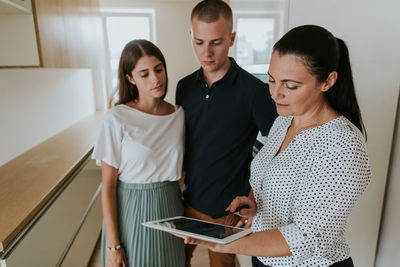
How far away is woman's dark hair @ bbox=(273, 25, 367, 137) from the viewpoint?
679mm

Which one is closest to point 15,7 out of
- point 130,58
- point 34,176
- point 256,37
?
point 130,58

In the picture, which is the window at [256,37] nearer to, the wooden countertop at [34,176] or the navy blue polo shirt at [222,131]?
the navy blue polo shirt at [222,131]

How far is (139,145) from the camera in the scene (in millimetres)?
1094

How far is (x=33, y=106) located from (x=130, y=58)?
1.42m

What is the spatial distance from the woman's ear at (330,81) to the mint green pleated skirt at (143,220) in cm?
75

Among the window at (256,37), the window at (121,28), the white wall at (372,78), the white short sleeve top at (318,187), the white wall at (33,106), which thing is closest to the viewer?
the white short sleeve top at (318,187)

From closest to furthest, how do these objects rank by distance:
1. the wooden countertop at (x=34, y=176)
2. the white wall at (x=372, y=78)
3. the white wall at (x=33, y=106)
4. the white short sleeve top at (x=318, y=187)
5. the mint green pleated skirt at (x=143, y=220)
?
the white short sleeve top at (x=318, y=187), the white wall at (x=372, y=78), the wooden countertop at (x=34, y=176), the mint green pleated skirt at (x=143, y=220), the white wall at (x=33, y=106)

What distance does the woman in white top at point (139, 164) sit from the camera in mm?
1095

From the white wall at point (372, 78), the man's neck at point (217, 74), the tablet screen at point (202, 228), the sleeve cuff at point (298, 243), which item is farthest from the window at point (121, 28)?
the sleeve cuff at point (298, 243)

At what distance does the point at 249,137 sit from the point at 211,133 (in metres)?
0.18

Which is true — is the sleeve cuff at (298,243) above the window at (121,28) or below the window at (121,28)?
below

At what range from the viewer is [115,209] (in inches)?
44.6

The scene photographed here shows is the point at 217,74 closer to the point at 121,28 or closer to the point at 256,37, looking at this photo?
the point at 256,37

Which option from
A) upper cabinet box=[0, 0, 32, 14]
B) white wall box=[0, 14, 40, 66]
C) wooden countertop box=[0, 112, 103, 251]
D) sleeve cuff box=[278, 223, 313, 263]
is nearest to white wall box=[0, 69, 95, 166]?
wooden countertop box=[0, 112, 103, 251]
